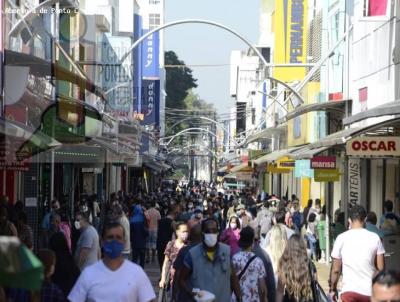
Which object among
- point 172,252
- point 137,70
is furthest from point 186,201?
point 137,70

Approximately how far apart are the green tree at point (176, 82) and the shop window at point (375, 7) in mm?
101082

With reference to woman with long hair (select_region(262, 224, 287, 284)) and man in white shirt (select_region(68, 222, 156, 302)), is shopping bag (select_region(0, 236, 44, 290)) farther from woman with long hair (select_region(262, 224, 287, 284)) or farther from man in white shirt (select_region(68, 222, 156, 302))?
woman with long hair (select_region(262, 224, 287, 284))

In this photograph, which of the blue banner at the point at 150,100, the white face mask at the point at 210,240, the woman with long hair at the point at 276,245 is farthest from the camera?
the blue banner at the point at 150,100

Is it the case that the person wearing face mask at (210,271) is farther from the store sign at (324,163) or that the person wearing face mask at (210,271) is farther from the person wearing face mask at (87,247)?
the store sign at (324,163)

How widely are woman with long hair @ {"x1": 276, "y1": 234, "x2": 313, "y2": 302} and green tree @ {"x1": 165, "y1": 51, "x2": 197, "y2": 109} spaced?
375 feet

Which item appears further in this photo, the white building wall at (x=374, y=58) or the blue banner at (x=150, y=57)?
the blue banner at (x=150, y=57)

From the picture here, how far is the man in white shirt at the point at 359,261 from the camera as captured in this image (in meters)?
10.7

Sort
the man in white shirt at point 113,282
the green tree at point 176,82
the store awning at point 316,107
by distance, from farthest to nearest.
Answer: the green tree at point 176,82
the store awning at point 316,107
the man in white shirt at point 113,282

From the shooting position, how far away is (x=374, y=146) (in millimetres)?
18688

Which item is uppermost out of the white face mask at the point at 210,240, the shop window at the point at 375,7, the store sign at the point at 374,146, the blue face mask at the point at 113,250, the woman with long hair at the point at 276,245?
the shop window at the point at 375,7

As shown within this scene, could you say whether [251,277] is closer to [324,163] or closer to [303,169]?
[324,163]

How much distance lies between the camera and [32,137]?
1570 cm

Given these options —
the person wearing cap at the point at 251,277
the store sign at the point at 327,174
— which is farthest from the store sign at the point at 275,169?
the person wearing cap at the point at 251,277

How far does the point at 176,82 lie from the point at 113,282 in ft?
391
